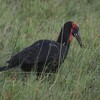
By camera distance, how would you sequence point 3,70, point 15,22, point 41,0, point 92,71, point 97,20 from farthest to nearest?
point 41,0, point 97,20, point 15,22, point 92,71, point 3,70

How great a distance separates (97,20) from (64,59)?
2.34 meters

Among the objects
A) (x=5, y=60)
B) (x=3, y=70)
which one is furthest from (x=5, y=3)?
(x=3, y=70)

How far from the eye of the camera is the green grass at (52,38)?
4.22 metres

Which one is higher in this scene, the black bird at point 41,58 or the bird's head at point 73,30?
the bird's head at point 73,30

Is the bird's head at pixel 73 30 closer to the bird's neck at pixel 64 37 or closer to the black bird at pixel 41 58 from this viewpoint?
the bird's neck at pixel 64 37

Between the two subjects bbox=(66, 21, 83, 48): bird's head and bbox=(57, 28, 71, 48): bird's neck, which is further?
bbox=(66, 21, 83, 48): bird's head

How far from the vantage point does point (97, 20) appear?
7.38 metres

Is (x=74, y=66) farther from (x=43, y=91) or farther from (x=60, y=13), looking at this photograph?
(x=60, y=13)

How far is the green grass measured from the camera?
4.22 meters

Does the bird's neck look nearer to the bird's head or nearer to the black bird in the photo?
the bird's head

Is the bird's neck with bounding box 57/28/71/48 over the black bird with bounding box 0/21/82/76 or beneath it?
over

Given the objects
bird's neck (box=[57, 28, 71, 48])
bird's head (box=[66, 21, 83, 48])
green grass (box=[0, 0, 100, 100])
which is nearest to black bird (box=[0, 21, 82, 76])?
green grass (box=[0, 0, 100, 100])

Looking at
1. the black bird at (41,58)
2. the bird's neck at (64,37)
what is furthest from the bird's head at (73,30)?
the black bird at (41,58)

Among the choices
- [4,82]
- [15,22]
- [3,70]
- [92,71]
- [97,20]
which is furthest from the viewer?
[97,20]
